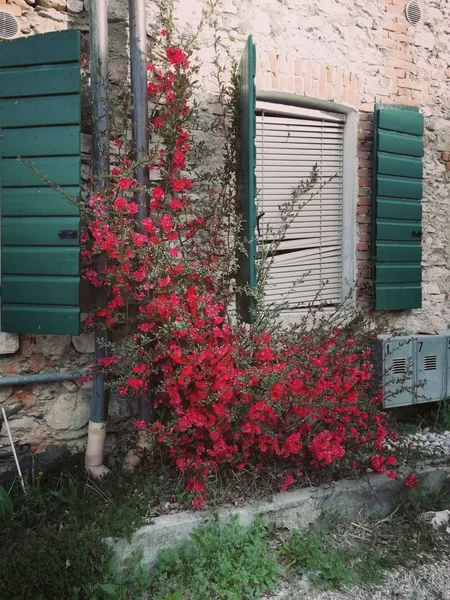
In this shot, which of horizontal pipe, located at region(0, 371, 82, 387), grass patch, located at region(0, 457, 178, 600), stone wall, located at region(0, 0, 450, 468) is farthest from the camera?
Answer: stone wall, located at region(0, 0, 450, 468)

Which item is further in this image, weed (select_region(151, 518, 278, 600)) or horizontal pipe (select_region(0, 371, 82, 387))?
horizontal pipe (select_region(0, 371, 82, 387))

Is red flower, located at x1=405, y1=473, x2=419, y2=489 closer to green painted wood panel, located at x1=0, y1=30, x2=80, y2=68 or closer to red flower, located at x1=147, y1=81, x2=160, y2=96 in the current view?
red flower, located at x1=147, y1=81, x2=160, y2=96

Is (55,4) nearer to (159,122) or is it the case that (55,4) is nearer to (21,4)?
(21,4)

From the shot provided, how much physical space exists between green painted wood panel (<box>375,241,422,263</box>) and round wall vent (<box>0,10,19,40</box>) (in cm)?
296

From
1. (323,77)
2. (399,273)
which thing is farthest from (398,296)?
(323,77)

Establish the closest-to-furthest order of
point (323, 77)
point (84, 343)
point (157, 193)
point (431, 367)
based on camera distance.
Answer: point (157, 193) < point (84, 343) < point (323, 77) < point (431, 367)

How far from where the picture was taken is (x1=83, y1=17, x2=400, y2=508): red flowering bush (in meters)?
3.12

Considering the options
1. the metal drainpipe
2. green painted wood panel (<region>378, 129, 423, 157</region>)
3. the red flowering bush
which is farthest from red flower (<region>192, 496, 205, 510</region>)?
green painted wood panel (<region>378, 129, 423, 157</region>)

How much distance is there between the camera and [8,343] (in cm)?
343

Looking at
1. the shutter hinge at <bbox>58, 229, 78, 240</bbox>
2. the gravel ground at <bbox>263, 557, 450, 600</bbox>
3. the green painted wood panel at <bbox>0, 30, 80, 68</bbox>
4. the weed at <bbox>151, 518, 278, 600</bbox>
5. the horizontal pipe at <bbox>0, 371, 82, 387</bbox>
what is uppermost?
the green painted wood panel at <bbox>0, 30, 80, 68</bbox>

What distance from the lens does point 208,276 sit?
135 inches

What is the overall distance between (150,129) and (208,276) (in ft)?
3.37

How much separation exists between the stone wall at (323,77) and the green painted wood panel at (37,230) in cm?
48

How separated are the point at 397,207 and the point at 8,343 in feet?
10.3
